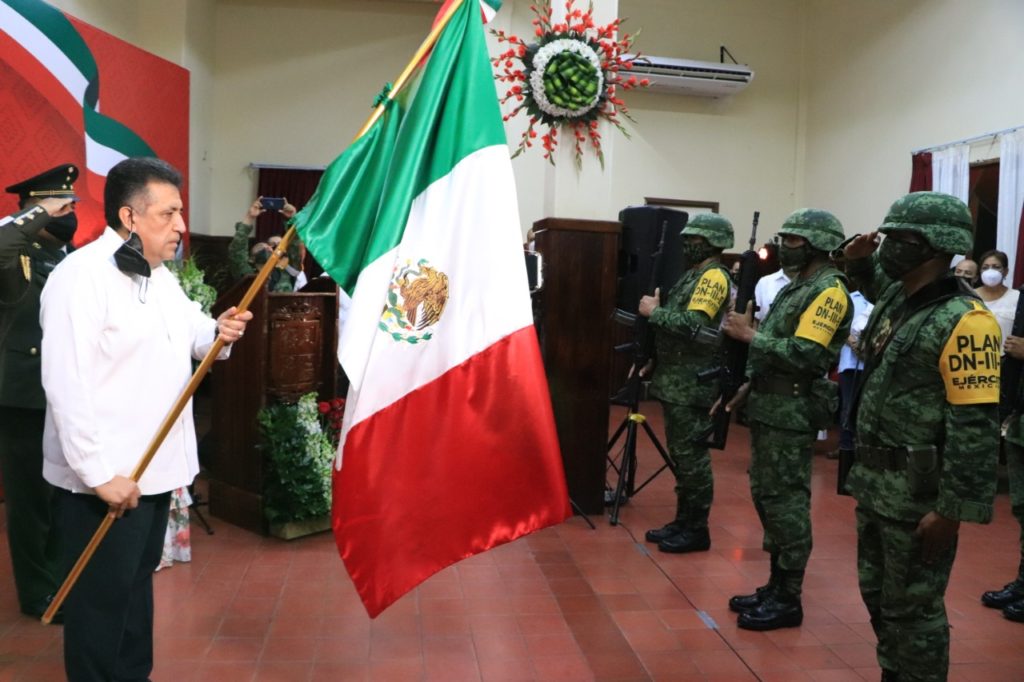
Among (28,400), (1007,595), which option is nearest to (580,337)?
(1007,595)

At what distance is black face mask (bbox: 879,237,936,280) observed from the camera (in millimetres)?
2324

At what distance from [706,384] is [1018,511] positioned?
1481mm

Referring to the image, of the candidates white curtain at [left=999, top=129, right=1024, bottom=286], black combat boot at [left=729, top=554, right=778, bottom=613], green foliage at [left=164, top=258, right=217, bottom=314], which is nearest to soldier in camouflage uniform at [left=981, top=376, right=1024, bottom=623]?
black combat boot at [left=729, top=554, right=778, bottom=613]

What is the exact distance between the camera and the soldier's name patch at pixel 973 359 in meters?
2.16

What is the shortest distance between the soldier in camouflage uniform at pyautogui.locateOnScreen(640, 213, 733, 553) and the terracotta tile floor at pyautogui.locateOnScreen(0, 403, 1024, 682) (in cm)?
21

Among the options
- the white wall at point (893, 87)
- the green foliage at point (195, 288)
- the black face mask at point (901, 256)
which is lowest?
the green foliage at point (195, 288)

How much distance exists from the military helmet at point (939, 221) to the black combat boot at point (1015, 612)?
78.6 inches

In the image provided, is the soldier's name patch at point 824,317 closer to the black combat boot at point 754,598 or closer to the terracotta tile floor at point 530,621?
the black combat boot at point 754,598

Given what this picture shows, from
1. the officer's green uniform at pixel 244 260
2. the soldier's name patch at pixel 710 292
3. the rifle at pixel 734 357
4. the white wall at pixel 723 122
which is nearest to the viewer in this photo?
the rifle at pixel 734 357

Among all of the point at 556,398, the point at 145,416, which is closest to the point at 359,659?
the point at 145,416

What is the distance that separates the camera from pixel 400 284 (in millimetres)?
2264

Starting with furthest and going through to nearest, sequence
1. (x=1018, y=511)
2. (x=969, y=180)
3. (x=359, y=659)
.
Answer: (x=969, y=180), (x=1018, y=511), (x=359, y=659)

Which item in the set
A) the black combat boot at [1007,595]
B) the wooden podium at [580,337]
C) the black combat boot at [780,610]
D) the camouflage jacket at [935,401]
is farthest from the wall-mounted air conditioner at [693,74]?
the camouflage jacket at [935,401]

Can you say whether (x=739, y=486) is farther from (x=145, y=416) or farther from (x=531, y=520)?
(x=145, y=416)
